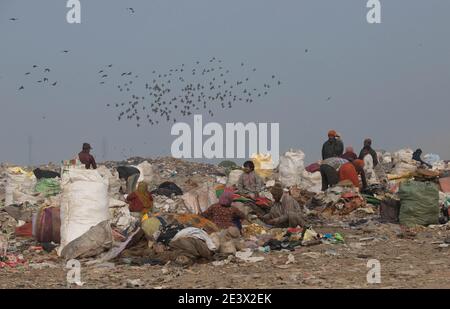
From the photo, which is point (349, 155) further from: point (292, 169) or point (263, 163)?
point (263, 163)

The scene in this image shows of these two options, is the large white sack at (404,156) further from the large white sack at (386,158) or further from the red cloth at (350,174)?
the red cloth at (350,174)

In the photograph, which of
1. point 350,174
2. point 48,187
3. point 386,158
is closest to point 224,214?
point 350,174

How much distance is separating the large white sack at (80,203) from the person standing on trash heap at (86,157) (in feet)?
13.1

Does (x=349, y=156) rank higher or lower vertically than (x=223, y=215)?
higher

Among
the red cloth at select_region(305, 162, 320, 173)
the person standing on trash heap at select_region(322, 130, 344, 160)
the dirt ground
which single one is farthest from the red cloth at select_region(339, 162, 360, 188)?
the dirt ground

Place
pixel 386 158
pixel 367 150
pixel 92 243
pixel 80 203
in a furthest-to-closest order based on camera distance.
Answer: pixel 386 158 → pixel 367 150 → pixel 80 203 → pixel 92 243

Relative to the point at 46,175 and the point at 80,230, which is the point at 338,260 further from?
the point at 46,175

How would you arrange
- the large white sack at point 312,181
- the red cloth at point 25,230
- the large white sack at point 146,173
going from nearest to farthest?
the red cloth at point 25,230
the large white sack at point 312,181
the large white sack at point 146,173

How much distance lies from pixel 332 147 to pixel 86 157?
5362 mm

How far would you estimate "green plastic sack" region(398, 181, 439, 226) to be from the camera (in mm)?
11500

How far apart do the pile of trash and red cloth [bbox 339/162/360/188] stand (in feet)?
1.03

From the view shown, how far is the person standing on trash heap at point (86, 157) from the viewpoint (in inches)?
563

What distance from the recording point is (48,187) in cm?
1538

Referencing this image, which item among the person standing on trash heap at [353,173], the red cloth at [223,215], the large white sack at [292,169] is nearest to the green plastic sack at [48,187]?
the large white sack at [292,169]
